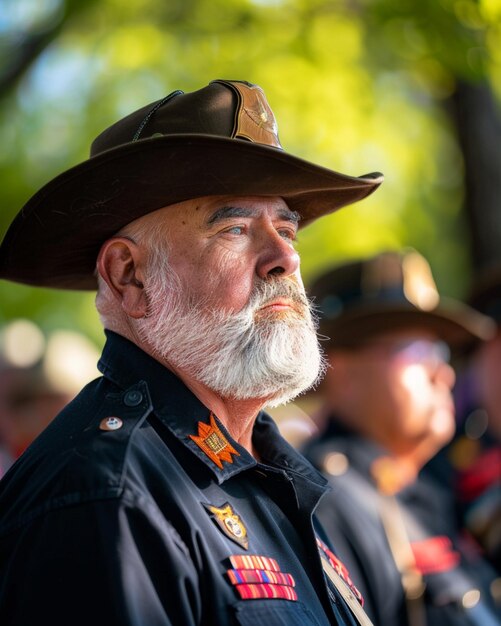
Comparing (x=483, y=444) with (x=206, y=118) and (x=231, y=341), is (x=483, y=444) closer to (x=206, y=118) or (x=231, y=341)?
(x=231, y=341)

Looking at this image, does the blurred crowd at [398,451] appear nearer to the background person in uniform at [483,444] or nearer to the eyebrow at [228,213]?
the background person in uniform at [483,444]

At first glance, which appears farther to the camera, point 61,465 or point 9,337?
point 9,337

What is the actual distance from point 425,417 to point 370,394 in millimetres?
288

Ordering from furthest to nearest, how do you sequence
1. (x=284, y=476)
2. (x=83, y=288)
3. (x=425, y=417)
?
(x=425, y=417) → (x=83, y=288) → (x=284, y=476)

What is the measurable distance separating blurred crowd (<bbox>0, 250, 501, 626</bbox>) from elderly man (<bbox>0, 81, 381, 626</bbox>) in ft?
5.65

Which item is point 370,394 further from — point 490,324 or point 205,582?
point 205,582

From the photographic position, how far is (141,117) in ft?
10.5

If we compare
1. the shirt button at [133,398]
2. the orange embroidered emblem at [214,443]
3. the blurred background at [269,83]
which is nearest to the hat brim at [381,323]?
the blurred background at [269,83]

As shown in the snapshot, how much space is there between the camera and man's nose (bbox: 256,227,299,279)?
10.4 feet

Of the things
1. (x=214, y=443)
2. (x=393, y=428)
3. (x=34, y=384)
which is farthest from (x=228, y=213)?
(x=34, y=384)

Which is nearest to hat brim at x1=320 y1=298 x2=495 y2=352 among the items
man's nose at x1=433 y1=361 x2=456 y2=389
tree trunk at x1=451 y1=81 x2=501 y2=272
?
man's nose at x1=433 y1=361 x2=456 y2=389

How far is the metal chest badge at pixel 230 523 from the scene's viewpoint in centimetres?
273

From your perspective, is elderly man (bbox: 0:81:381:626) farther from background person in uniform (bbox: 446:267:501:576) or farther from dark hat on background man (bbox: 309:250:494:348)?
background person in uniform (bbox: 446:267:501:576)

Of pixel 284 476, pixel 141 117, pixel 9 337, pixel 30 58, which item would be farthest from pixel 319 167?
pixel 30 58
